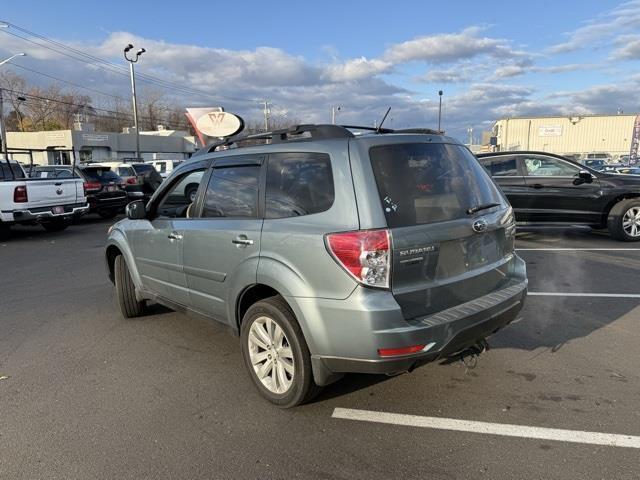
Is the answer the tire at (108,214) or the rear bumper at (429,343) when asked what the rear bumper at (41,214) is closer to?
the tire at (108,214)

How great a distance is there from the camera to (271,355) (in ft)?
11.4

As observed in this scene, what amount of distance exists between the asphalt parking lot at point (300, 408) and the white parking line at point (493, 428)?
1 cm

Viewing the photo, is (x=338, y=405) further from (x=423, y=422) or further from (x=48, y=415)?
(x=48, y=415)

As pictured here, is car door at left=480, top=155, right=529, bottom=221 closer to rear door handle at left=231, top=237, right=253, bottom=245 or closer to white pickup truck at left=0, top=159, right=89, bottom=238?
rear door handle at left=231, top=237, right=253, bottom=245

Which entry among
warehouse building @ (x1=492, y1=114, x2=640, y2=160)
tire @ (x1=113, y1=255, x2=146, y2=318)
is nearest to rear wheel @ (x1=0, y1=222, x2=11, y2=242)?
tire @ (x1=113, y1=255, x2=146, y2=318)

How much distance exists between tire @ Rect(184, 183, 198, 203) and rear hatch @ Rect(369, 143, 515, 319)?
1.89 m

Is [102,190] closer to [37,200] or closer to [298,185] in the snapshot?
[37,200]

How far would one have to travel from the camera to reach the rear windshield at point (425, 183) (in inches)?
121

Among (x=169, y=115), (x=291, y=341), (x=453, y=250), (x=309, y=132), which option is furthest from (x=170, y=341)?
(x=169, y=115)

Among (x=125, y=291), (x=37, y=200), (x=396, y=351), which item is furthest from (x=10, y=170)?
(x=396, y=351)

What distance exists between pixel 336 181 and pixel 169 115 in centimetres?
9516

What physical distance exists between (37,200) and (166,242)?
28.3ft

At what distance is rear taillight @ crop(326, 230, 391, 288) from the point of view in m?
2.87

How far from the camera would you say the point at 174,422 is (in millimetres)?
3330
